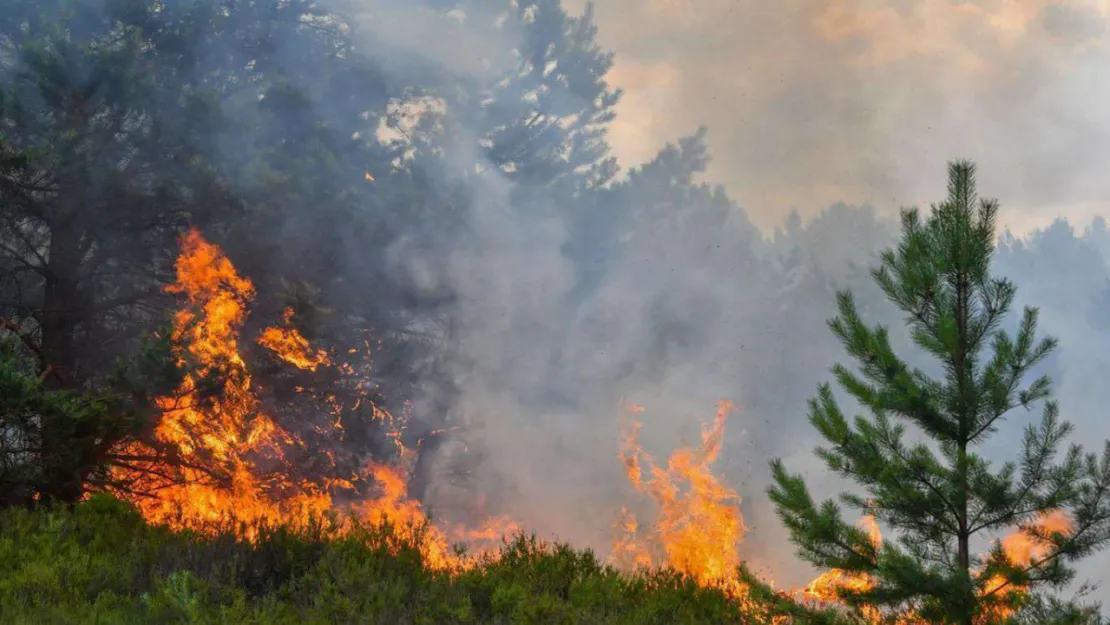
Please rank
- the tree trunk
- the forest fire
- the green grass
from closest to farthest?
the green grass → the forest fire → the tree trunk

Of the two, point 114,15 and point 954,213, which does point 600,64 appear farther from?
point 954,213

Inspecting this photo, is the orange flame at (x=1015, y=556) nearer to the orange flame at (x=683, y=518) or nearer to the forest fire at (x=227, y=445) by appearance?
the forest fire at (x=227, y=445)

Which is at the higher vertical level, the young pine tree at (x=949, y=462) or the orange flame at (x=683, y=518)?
the orange flame at (x=683, y=518)

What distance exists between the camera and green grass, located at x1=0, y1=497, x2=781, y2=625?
684 cm

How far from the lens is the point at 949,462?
6648 mm

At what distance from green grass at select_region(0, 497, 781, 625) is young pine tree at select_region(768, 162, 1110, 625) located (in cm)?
208

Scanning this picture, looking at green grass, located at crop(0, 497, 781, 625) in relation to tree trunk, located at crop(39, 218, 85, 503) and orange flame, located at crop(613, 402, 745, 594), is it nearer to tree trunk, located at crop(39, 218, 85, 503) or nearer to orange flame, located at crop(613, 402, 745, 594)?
tree trunk, located at crop(39, 218, 85, 503)

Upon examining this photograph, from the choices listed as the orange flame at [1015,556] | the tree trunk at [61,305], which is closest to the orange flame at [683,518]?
the tree trunk at [61,305]

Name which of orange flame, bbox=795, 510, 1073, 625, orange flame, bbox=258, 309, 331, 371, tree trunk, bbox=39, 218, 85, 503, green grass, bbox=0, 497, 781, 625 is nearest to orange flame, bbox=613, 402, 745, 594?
orange flame, bbox=258, 309, 331, 371

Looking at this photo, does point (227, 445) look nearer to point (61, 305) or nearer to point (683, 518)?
point (61, 305)

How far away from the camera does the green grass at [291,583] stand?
6844 mm

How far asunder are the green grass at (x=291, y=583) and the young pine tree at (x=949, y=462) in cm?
208

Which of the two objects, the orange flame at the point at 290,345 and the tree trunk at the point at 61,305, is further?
the orange flame at the point at 290,345

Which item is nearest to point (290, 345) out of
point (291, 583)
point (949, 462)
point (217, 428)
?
point (217, 428)
